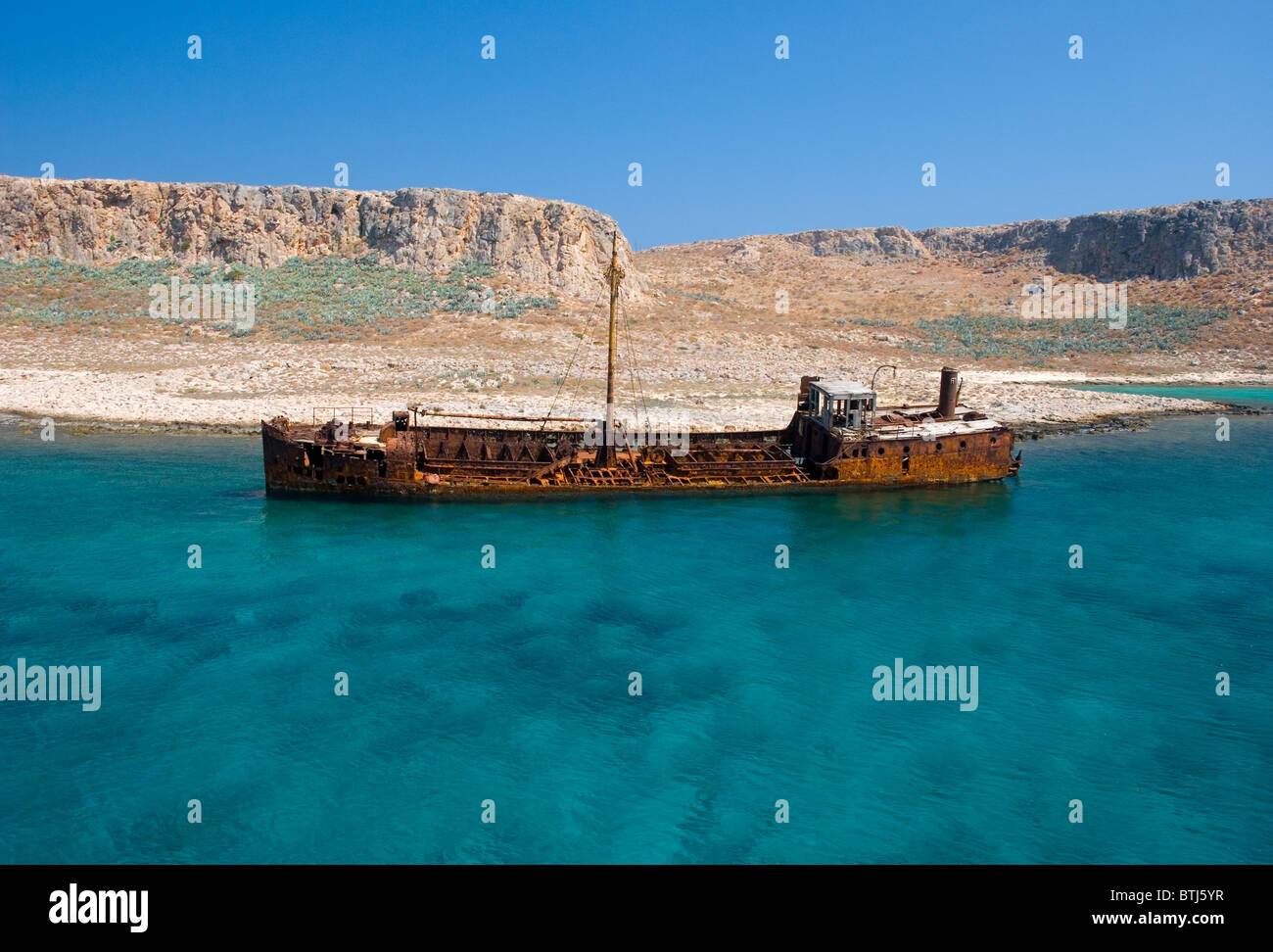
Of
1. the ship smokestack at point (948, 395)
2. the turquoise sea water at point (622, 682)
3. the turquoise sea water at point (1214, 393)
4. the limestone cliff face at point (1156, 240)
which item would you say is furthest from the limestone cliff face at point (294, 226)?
the limestone cliff face at point (1156, 240)

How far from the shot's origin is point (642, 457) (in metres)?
26.4

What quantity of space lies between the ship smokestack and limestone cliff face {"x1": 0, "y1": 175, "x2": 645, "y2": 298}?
120 feet

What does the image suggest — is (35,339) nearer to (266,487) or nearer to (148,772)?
(266,487)

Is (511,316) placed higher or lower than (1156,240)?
lower

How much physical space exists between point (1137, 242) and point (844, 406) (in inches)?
3071

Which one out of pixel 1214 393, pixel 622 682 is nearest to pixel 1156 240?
pixel 1214 393

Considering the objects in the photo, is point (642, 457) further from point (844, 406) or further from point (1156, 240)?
point (1156, 240)

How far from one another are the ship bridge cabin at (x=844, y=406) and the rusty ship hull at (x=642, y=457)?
4cm

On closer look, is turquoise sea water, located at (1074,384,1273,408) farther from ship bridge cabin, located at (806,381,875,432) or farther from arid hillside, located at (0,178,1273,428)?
ship bridge cabin, located at (806,381,875,432)

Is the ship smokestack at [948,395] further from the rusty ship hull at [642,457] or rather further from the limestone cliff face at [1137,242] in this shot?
the limestone cliff face at [1137,242]

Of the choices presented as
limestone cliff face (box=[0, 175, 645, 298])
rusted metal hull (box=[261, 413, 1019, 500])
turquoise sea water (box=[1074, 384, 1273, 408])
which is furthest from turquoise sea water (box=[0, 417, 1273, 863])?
limestone cliff face (box=[0, 175, 645, 298])

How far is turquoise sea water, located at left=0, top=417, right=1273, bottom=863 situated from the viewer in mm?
11055
